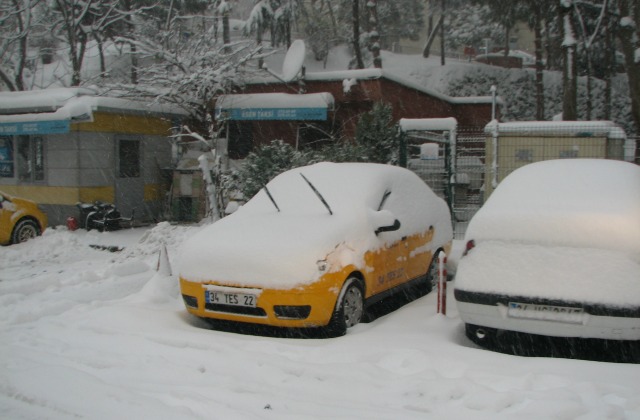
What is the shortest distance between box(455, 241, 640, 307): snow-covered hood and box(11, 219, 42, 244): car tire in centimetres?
1000

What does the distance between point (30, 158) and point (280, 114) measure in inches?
256

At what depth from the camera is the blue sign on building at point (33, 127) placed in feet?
45.6

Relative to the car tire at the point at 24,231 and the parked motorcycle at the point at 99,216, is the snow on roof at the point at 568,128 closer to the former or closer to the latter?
the parked motorcycle at the point at 99,216

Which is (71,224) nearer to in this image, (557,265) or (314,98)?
(314,98)

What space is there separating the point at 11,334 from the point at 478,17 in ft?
157

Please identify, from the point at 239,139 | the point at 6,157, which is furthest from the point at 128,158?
the point at 239,139

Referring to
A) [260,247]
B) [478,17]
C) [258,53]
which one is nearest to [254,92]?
[258,53]

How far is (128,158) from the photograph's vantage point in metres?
15.9

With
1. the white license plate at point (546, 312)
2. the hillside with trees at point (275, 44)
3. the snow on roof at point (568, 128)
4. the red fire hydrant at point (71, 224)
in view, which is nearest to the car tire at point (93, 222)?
the red fire hydrant at point (71, 224)

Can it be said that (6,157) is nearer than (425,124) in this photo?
No

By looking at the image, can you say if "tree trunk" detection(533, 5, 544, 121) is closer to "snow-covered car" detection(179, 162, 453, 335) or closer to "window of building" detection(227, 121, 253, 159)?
"window of building" detection(227, 121, 253, 159)

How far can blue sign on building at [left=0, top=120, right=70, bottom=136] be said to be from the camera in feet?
45.6

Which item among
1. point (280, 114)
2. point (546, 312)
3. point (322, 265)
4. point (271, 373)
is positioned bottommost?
point (271, 373)

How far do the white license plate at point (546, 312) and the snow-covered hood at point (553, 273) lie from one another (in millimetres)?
93
